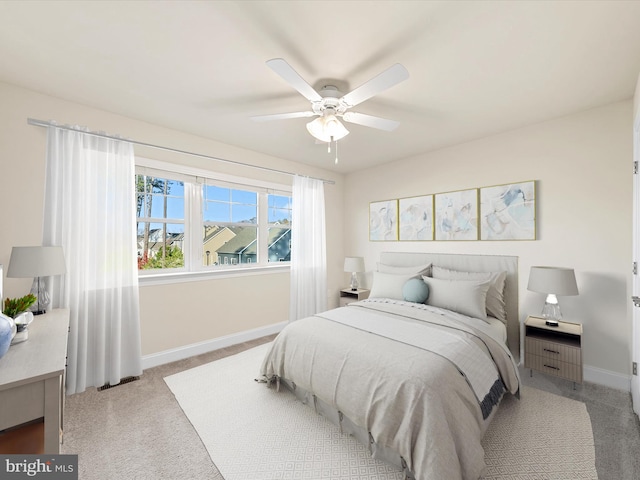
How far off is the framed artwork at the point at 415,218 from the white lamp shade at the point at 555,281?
134cm

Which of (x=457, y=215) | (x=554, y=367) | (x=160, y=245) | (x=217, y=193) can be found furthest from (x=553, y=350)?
(x=160, y=245)

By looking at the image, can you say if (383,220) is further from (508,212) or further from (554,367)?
(554,367)

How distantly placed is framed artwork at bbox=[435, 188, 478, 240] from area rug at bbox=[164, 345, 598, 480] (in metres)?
1.73

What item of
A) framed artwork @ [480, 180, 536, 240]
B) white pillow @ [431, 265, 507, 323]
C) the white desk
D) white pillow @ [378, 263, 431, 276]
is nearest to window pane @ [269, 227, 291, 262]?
white pillow @ [378, 263, 431, 276]

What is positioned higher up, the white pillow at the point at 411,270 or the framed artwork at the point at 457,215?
the framed artwork at the point at 457,215

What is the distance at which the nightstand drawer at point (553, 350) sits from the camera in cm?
232

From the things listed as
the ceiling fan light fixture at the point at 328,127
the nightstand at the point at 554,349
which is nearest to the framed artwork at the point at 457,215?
the nightstand at the point at 554,349

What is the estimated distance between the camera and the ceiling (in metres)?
1.46

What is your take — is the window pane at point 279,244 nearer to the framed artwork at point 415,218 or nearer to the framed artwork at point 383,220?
the framed artwork at point 383,220

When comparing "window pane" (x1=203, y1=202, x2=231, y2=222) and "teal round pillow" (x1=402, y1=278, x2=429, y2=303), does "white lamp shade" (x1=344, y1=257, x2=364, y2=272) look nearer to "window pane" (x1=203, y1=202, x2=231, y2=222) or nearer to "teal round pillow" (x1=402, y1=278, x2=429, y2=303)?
"teal round pillow" (x1=402, y1=278, x2=429, y2=303)

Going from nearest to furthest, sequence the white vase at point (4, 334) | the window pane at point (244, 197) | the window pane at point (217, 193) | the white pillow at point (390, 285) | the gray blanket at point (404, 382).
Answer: the white vase at point (4, 334) → the gray blanket at point (404, 382) → the white pillow at point (390, 285) → the window pane at point (217, 193) → the window pane at point (244, 197)

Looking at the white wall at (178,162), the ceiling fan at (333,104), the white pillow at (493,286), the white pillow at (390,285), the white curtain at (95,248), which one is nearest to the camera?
the ceiling fan at (333,104)

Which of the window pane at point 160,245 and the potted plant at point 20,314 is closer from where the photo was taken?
the potted plant at point 20,314

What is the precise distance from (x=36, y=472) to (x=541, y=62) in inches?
144
